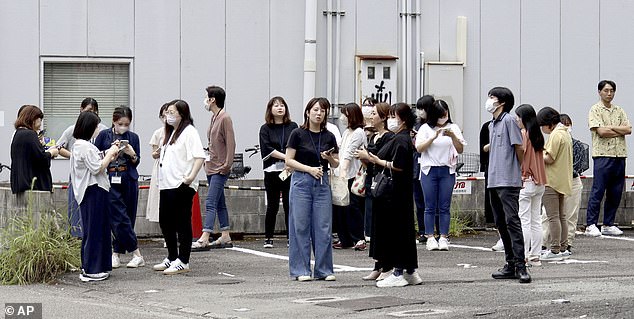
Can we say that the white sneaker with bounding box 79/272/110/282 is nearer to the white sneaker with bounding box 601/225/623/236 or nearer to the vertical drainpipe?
the vertical drainpipe

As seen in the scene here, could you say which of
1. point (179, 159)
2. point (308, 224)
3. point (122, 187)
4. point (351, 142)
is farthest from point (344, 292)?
point (122, 187)

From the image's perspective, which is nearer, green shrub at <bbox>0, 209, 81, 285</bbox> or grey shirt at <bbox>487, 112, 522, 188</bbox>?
grey shirt at <bbox>487, 112, 522, 188</bbox>

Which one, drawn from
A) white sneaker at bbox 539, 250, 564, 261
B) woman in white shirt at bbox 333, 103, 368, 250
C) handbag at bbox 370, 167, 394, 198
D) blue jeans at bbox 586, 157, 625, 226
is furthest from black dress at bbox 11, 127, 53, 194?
blue jeans at bbox 586, 157, 625, 226

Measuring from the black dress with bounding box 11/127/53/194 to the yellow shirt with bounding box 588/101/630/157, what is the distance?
845cm

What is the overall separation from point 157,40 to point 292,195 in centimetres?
750

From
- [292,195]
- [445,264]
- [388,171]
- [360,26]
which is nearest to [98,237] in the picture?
[292,195]

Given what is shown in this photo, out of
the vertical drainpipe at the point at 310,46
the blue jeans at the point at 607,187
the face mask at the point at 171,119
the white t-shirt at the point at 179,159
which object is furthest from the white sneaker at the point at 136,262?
the blue jeans at the point at 607,187

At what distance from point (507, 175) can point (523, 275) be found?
1.05 meters

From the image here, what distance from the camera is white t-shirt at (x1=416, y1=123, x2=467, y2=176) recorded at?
15852mm

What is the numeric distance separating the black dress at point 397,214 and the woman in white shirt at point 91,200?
9.87 feet

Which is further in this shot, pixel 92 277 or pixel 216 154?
pixel 216 154

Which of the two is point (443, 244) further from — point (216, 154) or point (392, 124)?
point (392, 124)

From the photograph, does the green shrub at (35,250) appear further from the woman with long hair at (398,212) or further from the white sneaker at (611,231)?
the white sneaker at (611,231)

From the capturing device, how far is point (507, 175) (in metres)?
12.4
